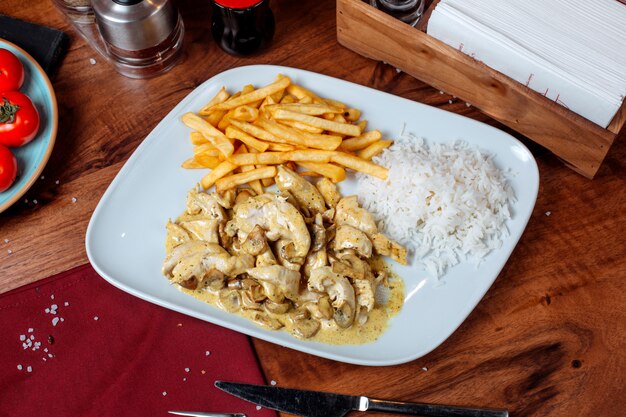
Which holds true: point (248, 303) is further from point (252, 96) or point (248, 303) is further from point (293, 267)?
point (252, 96)

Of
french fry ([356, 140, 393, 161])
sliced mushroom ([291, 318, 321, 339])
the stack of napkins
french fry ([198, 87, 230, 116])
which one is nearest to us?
sliced mushroom ([291, 318, 321, 339])

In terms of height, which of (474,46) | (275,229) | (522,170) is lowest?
(275,229)

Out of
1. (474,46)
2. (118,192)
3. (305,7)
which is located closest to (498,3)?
(474,46)

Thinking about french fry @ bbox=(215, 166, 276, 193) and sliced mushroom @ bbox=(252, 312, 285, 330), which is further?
french fry @ bbox=(215, 166, 276, 193)

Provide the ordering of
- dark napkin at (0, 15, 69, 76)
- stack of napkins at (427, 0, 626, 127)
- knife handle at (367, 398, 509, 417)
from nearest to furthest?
knife handle at (367, 398, 509, 417), stack of napkins at (427, 0, 626, 127), dark napkin at (0, 15, 69, 76)

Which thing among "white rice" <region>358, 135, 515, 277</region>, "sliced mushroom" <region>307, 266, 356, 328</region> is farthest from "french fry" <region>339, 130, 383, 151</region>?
"sliced mushroom" <region>307, 266, 356, 328</region>

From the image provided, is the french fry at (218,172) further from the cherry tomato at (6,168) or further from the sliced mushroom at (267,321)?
the cherry tomato at (6,168)

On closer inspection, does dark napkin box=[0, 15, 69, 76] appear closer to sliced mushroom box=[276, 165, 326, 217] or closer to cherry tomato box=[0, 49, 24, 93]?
cherry tomato box=[0, 49, 24, 93]

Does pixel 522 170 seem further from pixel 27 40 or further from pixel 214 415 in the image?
pixel 27 40
